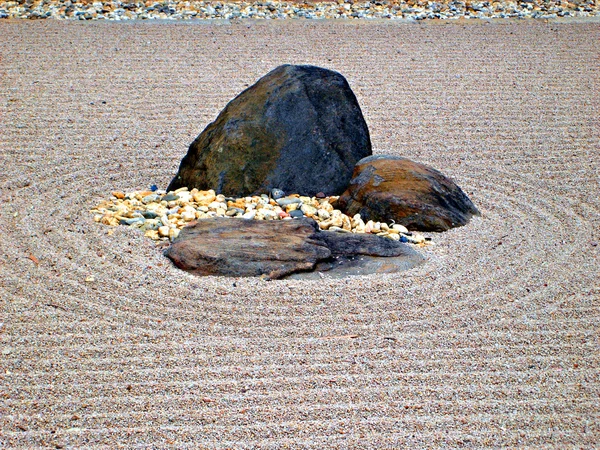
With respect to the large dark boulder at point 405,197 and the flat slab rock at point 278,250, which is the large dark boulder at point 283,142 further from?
the flat slab rock at point 278,250

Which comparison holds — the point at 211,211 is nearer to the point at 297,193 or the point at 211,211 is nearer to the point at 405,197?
the point at 297,193

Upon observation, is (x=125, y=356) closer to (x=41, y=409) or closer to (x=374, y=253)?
(x=41, y=409)

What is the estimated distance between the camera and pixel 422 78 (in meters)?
8.27

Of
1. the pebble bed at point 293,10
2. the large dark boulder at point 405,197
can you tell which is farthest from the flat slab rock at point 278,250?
the pebble bed at point 293,10

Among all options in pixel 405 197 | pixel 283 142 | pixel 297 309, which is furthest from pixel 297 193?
pixel 297 309

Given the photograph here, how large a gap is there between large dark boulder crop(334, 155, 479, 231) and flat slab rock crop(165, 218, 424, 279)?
0.37 metres

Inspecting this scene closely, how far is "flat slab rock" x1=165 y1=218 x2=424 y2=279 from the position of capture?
434 centimetres

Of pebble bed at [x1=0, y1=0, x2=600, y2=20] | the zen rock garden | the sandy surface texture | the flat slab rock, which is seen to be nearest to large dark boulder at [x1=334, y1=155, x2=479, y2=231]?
the zen rock garden

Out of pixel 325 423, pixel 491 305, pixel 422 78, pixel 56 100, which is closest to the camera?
pixel 325 423

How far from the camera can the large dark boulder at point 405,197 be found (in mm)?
5039

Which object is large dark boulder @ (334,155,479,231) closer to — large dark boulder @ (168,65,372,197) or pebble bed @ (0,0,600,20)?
large dark boulder @ (168,65,372,197)

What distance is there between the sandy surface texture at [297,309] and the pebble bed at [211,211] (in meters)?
0.14

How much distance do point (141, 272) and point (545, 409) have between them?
2244mm

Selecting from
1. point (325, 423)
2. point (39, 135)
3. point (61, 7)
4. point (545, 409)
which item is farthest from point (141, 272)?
point (61, 7)
